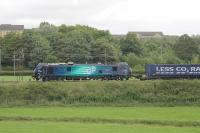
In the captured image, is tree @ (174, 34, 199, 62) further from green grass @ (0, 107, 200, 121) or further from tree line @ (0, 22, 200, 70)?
green grass @ (0, 107, 200, 121)

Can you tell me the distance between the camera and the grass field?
35.2 meters

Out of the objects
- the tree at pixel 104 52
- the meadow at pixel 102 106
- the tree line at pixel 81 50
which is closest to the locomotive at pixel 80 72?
the meadow at pixel 102 106

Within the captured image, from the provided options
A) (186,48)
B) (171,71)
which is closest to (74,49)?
(186,48)

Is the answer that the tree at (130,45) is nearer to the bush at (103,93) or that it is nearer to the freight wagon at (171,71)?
the freight wagon at (171,71)

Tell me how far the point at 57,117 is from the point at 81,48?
74.9 meters

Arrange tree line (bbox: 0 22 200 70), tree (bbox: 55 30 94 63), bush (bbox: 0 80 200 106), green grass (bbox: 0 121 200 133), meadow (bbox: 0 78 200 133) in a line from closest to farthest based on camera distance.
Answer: green grass (bbox: 0 121 200 133)
meadow (bbox: 0 78 200 133)
bush (bbox: 0 80 200 106)
tree line (bbox: 0 22 200 70)
tree (bbox: 55 30 94 63)

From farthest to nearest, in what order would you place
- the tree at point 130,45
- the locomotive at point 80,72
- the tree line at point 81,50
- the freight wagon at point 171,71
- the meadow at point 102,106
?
the tree at point 130,45, the tree line at point 81,50, the locomotive at point 80,72, the freight wagon at point 171,71, the meadow at point 102,106

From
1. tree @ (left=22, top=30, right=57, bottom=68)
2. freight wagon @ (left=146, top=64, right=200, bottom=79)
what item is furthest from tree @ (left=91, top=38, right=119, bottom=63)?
→ freight wagon @ (left=146, top=64, right=200, bottom=79)

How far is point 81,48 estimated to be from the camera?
385 ft

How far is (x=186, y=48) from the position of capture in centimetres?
12756

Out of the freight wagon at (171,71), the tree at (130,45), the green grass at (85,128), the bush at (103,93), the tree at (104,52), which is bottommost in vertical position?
the green grass at (85,128)

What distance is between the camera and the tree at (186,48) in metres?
125

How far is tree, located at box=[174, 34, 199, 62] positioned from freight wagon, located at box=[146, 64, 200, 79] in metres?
55.6

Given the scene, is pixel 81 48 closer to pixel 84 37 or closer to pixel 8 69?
pixel 84 37
